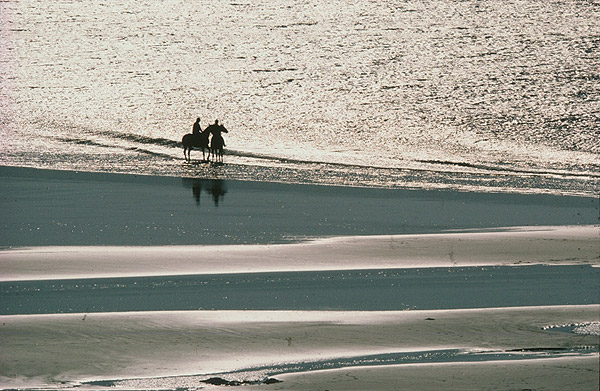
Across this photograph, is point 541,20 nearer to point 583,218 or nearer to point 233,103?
point 233,103

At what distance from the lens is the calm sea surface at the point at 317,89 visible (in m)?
28.2

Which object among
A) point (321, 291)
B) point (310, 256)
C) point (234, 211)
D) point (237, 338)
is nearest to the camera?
point (237, 338)

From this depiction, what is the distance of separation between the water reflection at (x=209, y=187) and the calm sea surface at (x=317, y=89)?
1.35 m

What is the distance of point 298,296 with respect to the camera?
10.8m

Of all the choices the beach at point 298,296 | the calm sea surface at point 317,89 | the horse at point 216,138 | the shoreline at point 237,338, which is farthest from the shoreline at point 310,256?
the horse at point 216,138

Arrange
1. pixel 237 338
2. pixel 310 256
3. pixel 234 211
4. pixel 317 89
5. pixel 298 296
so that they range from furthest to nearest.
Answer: pixel 317 89 → pixel 234 211 → pixel 310 256 → pixel 298 296 → pixel 237 338

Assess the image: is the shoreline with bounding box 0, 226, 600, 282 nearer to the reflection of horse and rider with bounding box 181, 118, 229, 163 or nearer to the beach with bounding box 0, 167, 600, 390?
the beach with bounding box 0, 167, 600, 390

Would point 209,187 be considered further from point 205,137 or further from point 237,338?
point 237,338

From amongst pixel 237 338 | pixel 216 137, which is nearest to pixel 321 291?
pixel 237 338

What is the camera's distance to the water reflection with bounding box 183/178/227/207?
1998 centimetres

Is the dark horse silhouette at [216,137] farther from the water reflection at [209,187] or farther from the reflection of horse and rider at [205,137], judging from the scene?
the water reflection at [209,187]

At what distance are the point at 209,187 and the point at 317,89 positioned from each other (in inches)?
949

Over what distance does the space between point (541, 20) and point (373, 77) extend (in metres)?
16.4

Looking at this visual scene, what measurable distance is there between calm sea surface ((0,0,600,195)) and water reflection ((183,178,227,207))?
1351 millimetres
